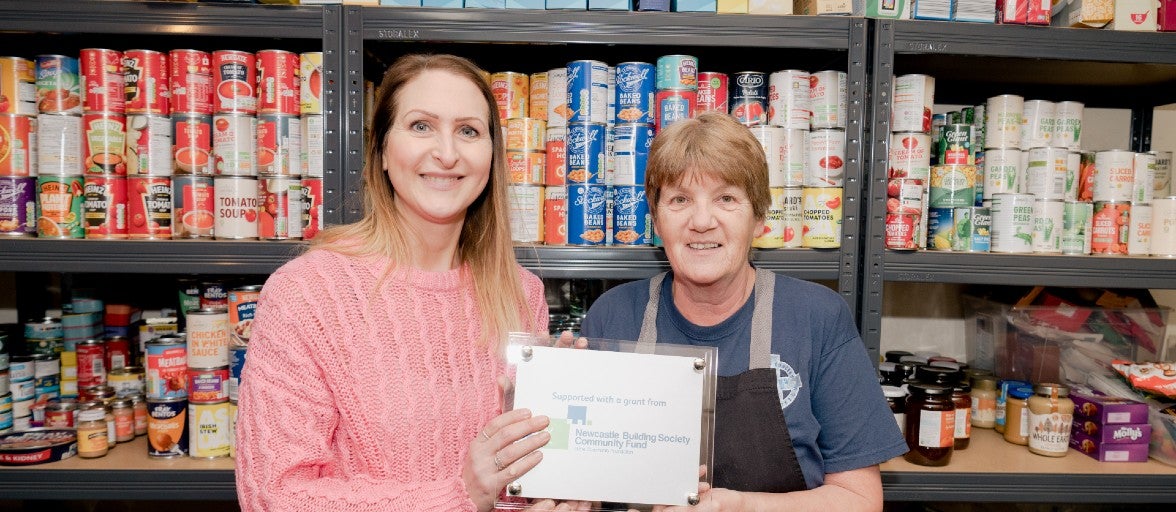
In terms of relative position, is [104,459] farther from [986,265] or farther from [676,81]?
[986,265]

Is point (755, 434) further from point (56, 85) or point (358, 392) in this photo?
point (56, 85)

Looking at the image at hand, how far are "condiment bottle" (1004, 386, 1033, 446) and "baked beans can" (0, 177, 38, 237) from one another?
2.97m

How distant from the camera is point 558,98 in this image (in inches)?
72.5

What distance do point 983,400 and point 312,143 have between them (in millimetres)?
2291

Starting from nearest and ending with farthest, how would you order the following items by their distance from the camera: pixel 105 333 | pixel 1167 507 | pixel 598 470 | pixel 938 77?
pixel 598 470 < pixel 105 333 < pixel 938 77 < pixel 1167 507

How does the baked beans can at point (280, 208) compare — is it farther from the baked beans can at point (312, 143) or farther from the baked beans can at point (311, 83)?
the baked beans can at point (311, 83)

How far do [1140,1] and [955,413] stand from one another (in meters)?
1.29

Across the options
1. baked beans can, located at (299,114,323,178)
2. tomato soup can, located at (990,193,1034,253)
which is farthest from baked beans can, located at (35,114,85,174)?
tomato soup can, located at (990,193,1034,253)

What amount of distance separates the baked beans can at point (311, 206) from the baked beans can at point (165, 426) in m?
0.61

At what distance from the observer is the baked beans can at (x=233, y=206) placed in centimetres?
176

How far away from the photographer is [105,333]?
207 centimetres

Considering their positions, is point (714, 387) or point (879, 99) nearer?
point (714, 387)

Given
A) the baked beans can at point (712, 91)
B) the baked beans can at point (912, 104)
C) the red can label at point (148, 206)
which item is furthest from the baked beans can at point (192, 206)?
the baked beans can at point (912, 104)

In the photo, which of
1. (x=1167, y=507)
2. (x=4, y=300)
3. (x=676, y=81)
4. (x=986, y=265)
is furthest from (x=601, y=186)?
(x=1167, y=507)
